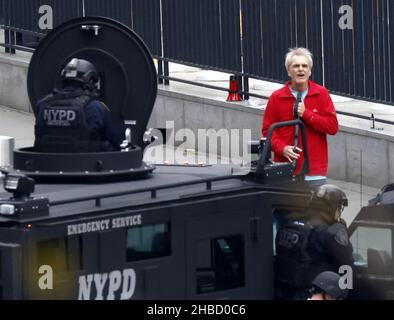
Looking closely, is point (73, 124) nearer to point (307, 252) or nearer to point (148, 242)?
point (148, 242)

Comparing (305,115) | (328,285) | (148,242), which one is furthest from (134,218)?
(305,115)

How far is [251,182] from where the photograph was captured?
8.17m

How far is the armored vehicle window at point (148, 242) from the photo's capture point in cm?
743

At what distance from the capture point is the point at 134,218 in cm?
739

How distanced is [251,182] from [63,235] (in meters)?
1.55

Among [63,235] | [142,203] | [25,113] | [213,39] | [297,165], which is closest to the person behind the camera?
[63,235]

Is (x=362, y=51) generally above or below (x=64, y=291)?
above

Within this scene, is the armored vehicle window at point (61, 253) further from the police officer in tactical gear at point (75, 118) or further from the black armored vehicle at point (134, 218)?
the police officer in tactical gear at point (75, 118)

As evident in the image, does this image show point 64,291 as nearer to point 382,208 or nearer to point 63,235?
point 63,235

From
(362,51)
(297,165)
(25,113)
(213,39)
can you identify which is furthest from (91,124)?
(25,113)

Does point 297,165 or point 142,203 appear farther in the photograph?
point 297,165

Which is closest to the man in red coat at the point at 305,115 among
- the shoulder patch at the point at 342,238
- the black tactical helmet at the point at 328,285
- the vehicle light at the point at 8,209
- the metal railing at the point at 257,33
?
the shoulder patch at the point at 342,238

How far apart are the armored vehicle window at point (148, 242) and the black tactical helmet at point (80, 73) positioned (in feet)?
4.44

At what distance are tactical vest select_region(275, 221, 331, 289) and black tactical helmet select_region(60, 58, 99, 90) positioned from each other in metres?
1.60
